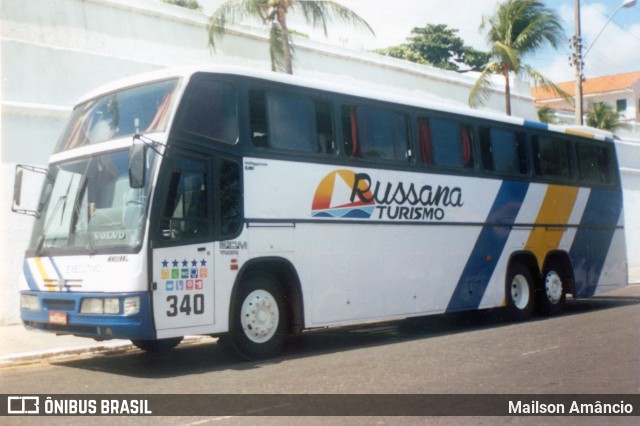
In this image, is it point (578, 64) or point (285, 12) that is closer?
point (285, 12)

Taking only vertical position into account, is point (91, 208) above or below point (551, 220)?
above

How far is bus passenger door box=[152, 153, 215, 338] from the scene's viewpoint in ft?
29.1

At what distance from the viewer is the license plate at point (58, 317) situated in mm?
9055

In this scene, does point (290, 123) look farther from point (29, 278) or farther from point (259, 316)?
point (29, 278)

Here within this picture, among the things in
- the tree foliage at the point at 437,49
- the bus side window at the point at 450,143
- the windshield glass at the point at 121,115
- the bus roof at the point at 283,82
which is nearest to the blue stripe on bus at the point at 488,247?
the bus side window at the point at 450,143

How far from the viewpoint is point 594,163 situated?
16.8 m

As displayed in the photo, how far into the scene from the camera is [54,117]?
47.4ft

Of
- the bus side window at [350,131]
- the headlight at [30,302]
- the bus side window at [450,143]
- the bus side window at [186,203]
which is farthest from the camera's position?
the bus side window at [450,143]

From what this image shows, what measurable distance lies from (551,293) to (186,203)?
893 centimetres

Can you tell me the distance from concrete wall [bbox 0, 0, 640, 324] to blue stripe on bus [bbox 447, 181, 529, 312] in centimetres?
768

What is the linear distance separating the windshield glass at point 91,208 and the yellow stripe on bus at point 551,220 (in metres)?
8.51

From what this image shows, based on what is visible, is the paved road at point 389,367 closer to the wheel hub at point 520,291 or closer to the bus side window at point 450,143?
the wheel hub at point 520,291

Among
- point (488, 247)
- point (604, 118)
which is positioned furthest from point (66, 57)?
point (604, 118)

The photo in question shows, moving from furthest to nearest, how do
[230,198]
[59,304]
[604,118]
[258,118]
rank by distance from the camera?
[604,118]
[258,118]
[230,198]
[59,304]
